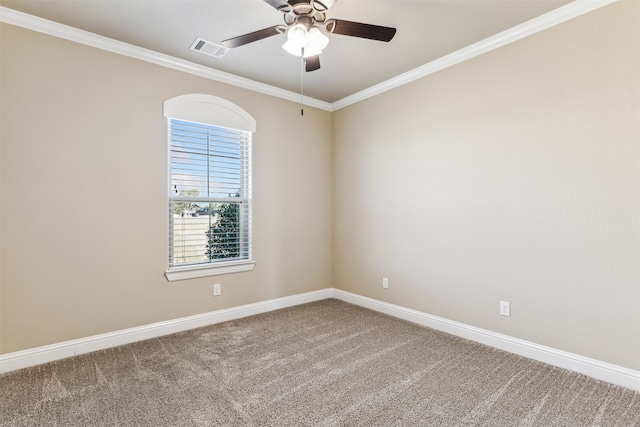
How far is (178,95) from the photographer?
3246mm

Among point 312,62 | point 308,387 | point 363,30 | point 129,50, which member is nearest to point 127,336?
point 308,387

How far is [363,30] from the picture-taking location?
2.04m

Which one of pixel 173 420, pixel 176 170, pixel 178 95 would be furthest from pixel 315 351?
pixel 178 95

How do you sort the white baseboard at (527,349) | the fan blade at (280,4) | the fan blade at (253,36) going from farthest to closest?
the white baseboard at (527,349) → the fan blade at (253,36) → the fan blade at (280,4)

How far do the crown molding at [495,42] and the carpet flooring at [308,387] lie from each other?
105 inches

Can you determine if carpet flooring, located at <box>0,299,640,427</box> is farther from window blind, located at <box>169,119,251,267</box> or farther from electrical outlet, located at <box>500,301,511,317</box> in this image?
window blind, located at <box>169,119,251,267</box>

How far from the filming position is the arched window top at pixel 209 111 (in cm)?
322

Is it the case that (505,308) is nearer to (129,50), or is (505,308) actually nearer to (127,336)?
Result: (127,336)

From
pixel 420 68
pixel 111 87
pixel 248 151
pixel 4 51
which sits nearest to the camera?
pixel 4 51

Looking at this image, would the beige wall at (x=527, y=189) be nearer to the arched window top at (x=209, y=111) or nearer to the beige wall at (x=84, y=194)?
the arched window top at (x=209, y=111)

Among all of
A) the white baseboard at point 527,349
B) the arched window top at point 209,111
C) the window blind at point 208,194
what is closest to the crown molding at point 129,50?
the arched window top at point 209,111

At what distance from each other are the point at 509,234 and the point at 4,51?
429cm

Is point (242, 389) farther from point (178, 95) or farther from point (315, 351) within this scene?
point (178, 95)

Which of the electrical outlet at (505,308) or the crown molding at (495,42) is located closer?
the crown molding at (495,42)
